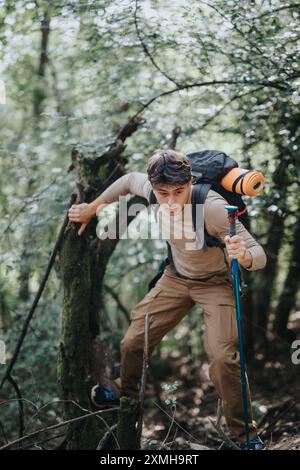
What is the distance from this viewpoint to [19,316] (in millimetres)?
6406

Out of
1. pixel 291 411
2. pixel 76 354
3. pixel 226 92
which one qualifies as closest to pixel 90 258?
pixel 76 354

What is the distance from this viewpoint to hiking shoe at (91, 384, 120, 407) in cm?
439

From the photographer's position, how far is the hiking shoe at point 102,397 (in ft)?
14.4

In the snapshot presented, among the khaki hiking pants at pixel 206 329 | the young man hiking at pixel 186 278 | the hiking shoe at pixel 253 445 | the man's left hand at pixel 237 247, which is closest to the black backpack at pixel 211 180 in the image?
the young man hiking at pixel 186 278

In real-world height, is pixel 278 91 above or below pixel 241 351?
above

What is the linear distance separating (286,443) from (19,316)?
3.38 metres

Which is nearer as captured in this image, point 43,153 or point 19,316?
point 19,316

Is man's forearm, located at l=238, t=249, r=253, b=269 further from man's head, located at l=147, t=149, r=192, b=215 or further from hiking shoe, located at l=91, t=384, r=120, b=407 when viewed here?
hiking shoe, located at l=91, t=384, r=120, b=407

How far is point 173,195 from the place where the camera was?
3.70 meters

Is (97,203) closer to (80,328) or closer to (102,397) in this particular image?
(80,328)

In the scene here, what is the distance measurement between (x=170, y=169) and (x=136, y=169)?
1.99 meters

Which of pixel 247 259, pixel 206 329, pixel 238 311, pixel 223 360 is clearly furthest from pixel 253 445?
pixel 247 259

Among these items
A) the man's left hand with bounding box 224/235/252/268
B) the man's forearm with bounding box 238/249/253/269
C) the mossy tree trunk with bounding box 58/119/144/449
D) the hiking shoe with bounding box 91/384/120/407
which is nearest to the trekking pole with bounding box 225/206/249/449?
the man's left hand with bounding box 224/235/252/268

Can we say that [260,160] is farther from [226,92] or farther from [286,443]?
[286,443]
